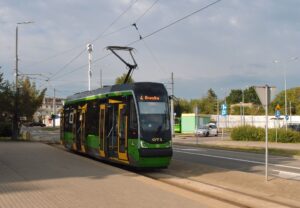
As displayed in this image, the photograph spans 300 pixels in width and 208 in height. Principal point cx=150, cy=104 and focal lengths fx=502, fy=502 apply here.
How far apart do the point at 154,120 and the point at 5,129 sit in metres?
35.6

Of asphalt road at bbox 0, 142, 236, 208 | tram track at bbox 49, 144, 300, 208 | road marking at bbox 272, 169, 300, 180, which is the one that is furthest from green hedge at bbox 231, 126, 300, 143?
asphalt road at bbox 0, 142, 236, 208

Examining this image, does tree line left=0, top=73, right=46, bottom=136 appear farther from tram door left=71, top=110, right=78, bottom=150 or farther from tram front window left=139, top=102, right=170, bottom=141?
tram front window left=139, top=102, right=170, bottom=141

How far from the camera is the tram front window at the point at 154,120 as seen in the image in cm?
1659

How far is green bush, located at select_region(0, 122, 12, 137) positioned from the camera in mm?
48731

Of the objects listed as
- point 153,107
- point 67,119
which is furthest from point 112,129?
point 67,119

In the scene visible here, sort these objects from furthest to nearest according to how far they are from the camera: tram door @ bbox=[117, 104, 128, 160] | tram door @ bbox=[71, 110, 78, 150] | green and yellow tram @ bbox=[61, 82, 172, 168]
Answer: tram door @ bbox=[71, 110, 78, 150], tram door @ bbox=[117, 104, 128, 160], green and yellow tram @ bbox=[61, 82, 172, 168]

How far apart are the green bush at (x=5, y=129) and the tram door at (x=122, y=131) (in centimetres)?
3309

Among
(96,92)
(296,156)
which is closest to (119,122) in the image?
(96,92)

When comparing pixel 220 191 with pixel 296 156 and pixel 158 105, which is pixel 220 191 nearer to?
pixel 158 105

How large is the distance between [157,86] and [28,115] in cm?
2990

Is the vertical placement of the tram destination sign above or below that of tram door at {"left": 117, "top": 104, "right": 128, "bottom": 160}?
above

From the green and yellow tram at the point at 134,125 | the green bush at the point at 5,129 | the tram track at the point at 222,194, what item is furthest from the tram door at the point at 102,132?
the green bush at the point at 5,129

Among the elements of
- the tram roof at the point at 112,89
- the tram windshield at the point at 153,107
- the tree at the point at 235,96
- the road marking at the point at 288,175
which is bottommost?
the road marking at the point at 288,175

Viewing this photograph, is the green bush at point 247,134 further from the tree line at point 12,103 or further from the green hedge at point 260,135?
the tree line at point 12,103
